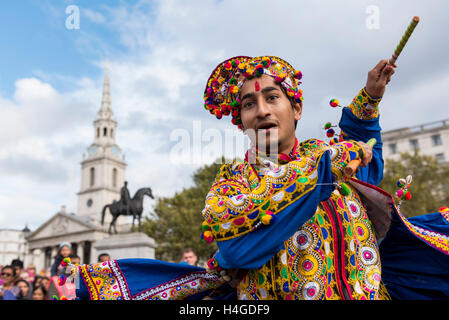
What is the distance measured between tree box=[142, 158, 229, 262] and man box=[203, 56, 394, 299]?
3082 centimetres

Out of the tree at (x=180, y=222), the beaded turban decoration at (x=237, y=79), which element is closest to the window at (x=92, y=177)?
the tree at (x=180, y=222)

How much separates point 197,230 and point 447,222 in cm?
3107

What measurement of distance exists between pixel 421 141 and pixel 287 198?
58190 millimetres

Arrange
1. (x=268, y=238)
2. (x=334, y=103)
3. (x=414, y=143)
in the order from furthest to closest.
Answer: (x=414, y=143), (x=334, y=103), (x=268, y=238)

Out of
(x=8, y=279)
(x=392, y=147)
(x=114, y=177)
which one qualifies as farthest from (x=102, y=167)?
(x=8, y=279)

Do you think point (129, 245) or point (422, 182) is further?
point (422, 182)

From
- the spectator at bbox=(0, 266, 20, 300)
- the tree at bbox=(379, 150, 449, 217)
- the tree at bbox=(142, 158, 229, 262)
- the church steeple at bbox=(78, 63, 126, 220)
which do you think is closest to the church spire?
the church steeple at bbox=(78, 63, 126, 220)

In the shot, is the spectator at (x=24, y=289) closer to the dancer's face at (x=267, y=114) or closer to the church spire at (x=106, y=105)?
the dancer's face at (x=267, y=114)

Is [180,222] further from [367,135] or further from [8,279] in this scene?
[367,135]

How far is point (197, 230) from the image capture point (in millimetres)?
32750

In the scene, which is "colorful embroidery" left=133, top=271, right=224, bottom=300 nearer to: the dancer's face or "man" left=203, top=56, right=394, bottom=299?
"man" left=203, top=56, right=394, bottom=299

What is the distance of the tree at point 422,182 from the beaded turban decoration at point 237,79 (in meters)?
26.6

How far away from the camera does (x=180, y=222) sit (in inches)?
1356

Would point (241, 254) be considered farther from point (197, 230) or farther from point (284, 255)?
point (197, 230)
